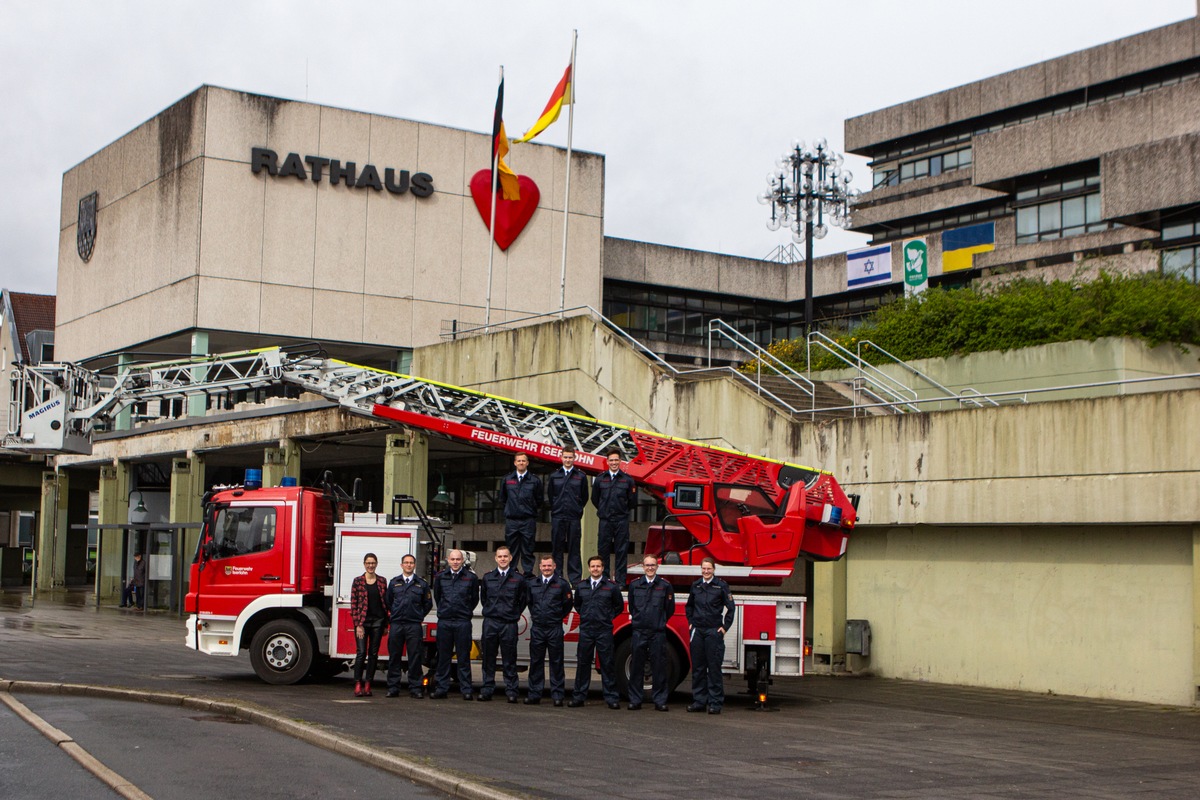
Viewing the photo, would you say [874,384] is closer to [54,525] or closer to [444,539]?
[444,539]

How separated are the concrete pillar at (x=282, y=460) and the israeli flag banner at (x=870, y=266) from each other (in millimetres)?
37010

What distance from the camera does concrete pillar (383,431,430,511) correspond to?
1273 inches

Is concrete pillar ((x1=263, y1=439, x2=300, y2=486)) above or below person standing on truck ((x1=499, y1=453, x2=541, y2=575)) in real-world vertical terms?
above

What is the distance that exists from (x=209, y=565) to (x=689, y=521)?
21.0 ft

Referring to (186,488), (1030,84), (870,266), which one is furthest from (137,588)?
(1030,84)

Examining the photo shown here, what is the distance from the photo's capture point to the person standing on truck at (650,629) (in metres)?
16.2

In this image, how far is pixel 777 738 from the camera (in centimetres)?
1367

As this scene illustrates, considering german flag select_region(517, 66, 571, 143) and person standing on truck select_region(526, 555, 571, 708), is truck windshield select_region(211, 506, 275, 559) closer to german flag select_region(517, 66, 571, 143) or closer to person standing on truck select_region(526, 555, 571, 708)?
person standing on truck select_region(526, 555, 571, 708)

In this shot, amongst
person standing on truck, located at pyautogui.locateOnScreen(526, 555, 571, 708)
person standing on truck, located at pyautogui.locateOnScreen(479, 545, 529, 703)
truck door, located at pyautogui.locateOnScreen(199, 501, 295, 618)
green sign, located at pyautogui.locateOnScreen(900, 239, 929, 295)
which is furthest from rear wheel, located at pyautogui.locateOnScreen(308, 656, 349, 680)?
green sign, located at pyautogui.locateOnScreen(900, 239, 929, 295)

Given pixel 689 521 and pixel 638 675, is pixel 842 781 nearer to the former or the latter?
pixel 638 675

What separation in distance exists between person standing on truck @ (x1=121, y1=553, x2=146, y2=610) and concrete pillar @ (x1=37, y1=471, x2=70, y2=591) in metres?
12.4

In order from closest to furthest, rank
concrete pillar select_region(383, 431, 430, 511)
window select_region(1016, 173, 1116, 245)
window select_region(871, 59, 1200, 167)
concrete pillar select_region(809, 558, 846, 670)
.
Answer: concrete pillar select_region(809, 558, 846, 670) < concrete pillar select_region(383, 431, 430, 511) < window select_region(1016, 173, 1116, 245) < window select_region(871, 59, 1200, 167)

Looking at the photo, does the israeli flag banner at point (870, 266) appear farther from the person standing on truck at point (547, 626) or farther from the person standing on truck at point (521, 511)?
the person standing on truck at point (547, 626)

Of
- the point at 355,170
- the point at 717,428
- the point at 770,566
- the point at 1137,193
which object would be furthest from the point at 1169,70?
the point at 770,566
